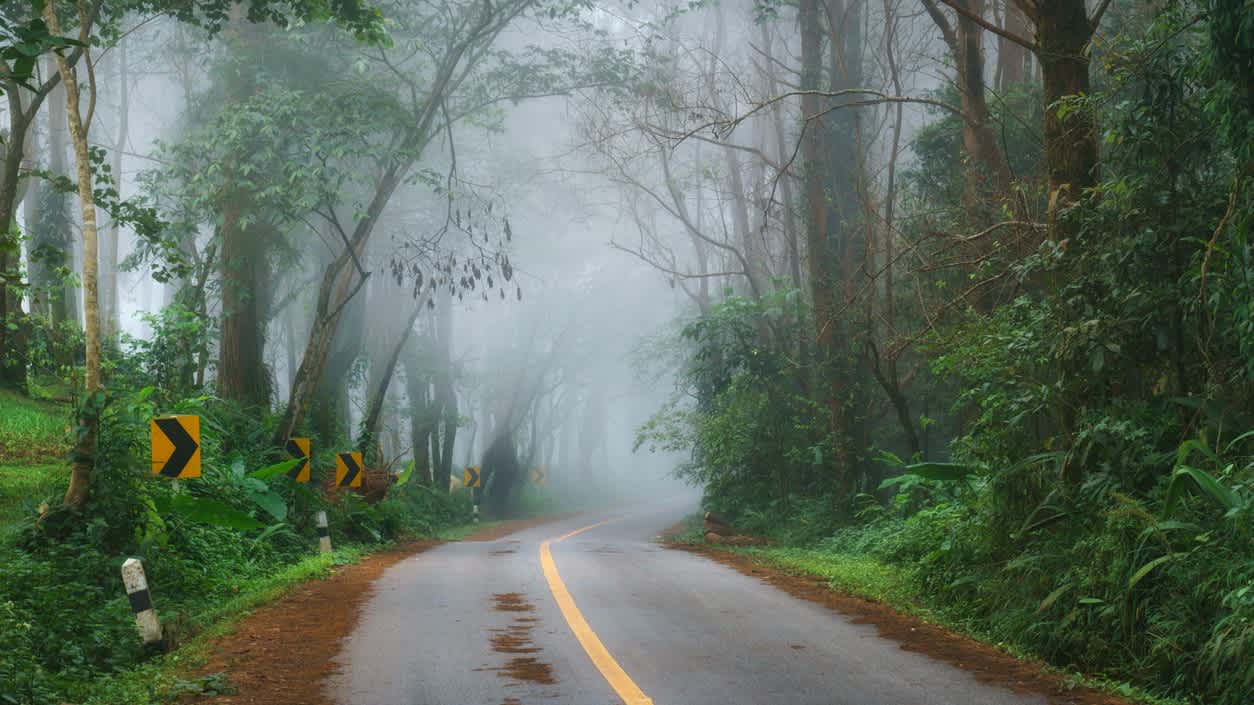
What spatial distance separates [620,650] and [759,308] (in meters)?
16.5

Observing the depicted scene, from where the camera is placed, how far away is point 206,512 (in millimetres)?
12867

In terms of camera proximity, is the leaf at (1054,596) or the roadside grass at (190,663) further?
the leaf at (1054,596)

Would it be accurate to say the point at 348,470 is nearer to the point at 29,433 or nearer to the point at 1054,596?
the point at 29,433

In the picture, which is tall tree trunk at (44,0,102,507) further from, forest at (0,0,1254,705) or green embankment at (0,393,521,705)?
green embankment at (0,393,521,705)

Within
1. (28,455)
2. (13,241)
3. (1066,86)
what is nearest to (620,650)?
(13,241)

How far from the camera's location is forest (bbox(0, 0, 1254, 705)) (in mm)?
8266

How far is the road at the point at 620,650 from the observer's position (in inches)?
265

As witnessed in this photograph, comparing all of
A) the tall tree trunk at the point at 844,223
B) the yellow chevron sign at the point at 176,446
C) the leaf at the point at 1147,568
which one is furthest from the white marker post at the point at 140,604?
the tall tree trunk at the point at 844,223

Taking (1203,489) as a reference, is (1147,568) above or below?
below

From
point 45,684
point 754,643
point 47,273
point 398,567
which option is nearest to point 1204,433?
point 754,643

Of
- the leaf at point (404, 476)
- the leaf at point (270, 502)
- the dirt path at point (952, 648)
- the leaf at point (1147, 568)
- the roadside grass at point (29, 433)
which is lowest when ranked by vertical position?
the dirt path at point (952, 648)

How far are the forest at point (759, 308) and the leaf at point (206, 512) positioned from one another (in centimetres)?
4

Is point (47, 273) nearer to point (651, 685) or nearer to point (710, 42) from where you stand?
point (710, 42)

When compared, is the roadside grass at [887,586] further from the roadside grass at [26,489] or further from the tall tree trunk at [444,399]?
the tall tree trunk at [444,399]
